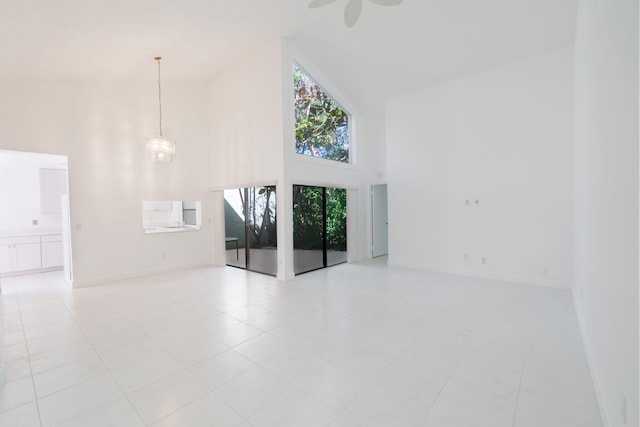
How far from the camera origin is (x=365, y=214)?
7773 mm

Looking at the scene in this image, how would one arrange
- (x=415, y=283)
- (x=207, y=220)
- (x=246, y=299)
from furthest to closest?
(x=207, y=220)
(x=415, y=283)
(x=246, y=299)

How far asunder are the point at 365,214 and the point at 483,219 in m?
2.94

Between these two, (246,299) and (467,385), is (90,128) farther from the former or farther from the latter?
(467,385)

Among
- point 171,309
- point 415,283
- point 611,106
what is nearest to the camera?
point 611,106

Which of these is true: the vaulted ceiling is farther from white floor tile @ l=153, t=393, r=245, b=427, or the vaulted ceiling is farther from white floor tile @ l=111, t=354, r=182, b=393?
white floor tile @ l=153, t=393, r=245, b=427

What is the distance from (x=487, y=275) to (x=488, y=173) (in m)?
1.87

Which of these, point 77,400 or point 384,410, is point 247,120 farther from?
point 384,410

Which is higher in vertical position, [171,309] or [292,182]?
[292,182]

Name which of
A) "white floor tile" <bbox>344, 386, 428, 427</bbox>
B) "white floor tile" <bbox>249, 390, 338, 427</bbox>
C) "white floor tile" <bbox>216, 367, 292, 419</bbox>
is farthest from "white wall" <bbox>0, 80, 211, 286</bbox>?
"white floor tile" <bbox>344, 386, 428, 427</bbox>

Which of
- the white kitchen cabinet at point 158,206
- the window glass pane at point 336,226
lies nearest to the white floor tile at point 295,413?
the window glass pane at point 336,226

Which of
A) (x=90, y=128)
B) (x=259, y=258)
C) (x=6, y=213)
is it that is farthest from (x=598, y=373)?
(x=6, y=213)

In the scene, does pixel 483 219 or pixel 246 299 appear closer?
pixel 246 299

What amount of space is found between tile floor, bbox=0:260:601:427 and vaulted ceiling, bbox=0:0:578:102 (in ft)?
10.9

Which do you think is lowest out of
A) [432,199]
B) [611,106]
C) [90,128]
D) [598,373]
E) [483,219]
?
[598,373]
